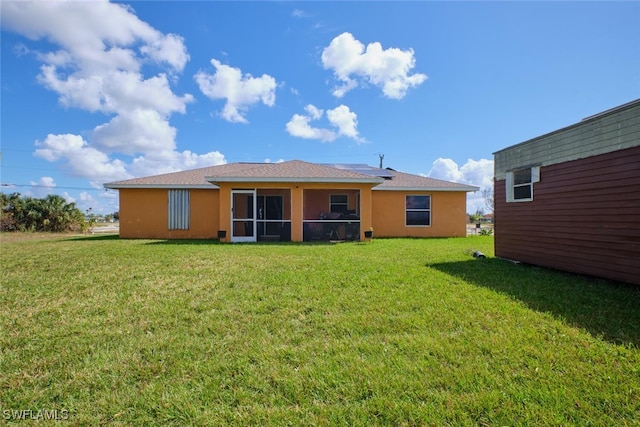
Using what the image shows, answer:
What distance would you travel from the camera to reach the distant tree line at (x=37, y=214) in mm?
18219

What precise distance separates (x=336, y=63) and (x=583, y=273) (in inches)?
452

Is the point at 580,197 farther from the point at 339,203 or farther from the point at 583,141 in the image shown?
the point at 339,203

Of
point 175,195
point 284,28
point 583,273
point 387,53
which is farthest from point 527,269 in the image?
point 175,195

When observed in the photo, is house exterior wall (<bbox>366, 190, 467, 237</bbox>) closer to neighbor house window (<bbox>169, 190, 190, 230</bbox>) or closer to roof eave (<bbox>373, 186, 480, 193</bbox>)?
roof eave (<bbox>373, 186, 480, 193</bbox>)

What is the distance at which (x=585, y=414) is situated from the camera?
2018 mm

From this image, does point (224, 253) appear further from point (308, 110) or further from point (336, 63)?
point (308, 110)

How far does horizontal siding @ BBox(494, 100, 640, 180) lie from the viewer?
17.2 feet

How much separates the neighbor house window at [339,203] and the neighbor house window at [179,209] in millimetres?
7447

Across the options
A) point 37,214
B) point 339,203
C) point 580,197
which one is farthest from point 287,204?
point 37,214

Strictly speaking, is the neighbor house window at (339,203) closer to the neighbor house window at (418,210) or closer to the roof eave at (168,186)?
the neighbor house window at (418,210)

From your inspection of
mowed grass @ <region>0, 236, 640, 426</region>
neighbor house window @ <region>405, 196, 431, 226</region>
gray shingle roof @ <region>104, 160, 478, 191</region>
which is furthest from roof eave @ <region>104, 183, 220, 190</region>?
neighbor house window @ <region>405, 196, 431, 226</region>

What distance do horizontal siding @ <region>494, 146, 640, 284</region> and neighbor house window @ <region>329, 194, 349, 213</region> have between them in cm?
908

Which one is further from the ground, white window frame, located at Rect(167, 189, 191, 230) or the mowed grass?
white window frame, located at Rect(167, 189, 191, 230)

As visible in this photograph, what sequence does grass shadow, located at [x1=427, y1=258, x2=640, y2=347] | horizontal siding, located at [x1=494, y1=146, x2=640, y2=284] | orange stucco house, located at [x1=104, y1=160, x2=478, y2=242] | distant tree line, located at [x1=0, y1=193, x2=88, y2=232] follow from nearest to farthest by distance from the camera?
1. grass shadow, located at [x1=427, y1=258, x2=640, y2=347]
2. horizontal siding, located at [x1=494, y1=146, x2=640, y2=284]
3. orange stucco house, located at [x1=104, y1=160, x2=478, y2=242]
4. distant tree line, located at [x1=0, y1=193, x2=88, y2=232]
